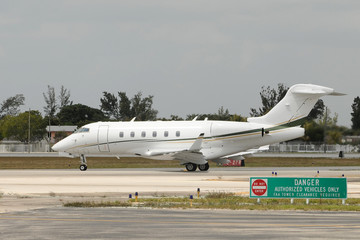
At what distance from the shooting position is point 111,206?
81.1ft

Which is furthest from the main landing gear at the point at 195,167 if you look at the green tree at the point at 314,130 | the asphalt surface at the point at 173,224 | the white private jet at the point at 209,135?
the green tree at the point at 314,130

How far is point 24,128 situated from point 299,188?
11252 cm

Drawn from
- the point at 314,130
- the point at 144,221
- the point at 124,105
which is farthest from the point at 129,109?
the point at 144,221

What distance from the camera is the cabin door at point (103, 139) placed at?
53.3 meters

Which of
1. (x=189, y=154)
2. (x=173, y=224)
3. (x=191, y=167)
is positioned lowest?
(x=173, y=224)

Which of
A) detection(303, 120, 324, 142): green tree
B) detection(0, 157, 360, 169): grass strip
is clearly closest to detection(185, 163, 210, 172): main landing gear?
detection(0, 157, 360, 169): grass strip

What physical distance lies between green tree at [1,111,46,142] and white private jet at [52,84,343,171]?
267 feet

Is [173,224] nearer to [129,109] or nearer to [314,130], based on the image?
[314,130]

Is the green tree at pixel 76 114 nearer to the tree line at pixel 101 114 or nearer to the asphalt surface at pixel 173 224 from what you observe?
the tree line at pixel 101 114

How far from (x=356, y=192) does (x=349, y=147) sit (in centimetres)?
7371

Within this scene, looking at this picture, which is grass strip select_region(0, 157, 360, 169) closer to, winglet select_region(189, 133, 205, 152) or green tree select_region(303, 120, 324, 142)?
winglet select_region(189, 133, 205, 152)

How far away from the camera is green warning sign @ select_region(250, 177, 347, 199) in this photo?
25266 millimetres

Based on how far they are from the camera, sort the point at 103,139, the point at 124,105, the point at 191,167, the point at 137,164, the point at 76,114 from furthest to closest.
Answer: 1. the point at 76,114
2. the point at 124,105
3. the point at 137,164
4. the point at 103,139
5. the point at 191,167

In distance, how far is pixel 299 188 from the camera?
25516 mm
